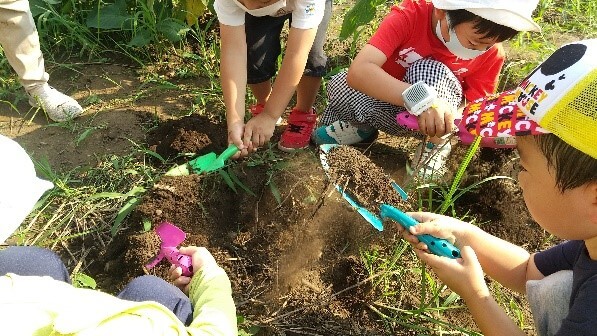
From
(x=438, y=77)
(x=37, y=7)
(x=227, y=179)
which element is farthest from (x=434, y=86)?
(x=37, y=7)

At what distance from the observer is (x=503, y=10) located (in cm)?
164

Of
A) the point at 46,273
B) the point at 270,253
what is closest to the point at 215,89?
the point at 270,253

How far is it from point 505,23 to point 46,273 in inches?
56.5

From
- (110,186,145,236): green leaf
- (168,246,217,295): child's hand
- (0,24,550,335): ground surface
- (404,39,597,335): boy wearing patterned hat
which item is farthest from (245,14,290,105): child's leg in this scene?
(404,39,597,335): boy wearing patterned hat

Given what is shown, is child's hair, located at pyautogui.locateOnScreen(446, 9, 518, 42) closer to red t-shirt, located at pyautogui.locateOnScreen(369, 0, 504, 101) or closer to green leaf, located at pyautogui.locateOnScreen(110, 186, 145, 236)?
red t-shirt, located at pyautogui.locateOnScreen(369, 0, 504, 101)

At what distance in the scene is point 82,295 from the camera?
3.31 feet

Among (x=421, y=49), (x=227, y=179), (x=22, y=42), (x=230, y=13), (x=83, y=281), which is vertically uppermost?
(x=230, y=13)

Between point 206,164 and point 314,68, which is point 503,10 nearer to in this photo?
point 314,68

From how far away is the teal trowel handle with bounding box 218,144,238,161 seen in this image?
177 cm

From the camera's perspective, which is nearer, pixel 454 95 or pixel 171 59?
pixel 454 95

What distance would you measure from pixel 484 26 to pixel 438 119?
1.04 feet

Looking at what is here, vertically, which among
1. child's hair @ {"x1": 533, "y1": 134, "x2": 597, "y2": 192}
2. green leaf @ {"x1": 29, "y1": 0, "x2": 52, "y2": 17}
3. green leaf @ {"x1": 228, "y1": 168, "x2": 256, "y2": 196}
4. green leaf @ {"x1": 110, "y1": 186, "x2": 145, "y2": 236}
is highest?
child's hair @ {"x1": 533, "y1": 134, "x2": 597, "y2": 192}

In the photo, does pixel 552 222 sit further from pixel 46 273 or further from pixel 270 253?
pixel 46 273

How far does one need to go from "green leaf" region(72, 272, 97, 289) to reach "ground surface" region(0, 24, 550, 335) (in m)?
0.07
